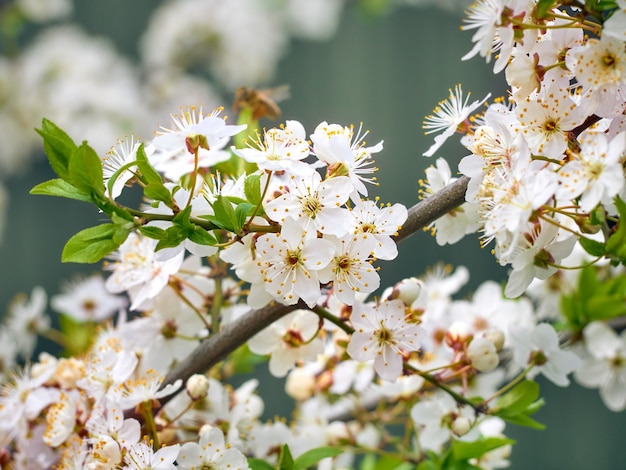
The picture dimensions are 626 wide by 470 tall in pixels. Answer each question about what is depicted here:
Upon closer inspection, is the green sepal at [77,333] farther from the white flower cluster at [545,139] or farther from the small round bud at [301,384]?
the white flower cluster at [545,139]

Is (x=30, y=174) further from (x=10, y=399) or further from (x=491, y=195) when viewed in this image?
(x=491, y=195)

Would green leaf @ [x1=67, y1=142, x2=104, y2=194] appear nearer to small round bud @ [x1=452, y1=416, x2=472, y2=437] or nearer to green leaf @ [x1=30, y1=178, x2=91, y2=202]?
green leaf @ [x1=30, y1=178, x2=91, y2=202]

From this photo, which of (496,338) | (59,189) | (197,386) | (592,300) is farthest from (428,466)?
(59,189)

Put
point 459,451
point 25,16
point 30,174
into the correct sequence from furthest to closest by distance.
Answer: point 30,174, point 25,16, point 459,451

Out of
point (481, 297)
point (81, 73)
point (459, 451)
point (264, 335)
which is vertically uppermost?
point (81, 73)

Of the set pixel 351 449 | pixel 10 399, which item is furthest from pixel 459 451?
pixel 10 399

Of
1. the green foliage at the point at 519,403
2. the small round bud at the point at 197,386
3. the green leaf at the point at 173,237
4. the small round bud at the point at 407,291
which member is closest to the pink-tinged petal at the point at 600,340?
the green foliage at the point at 519,403
